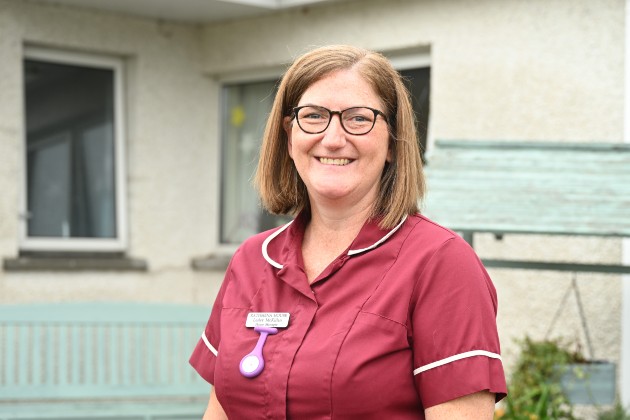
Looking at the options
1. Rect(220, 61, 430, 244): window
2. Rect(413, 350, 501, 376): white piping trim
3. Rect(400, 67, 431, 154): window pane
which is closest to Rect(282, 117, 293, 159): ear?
Rect(413, 350, 501, 376): white piping trim

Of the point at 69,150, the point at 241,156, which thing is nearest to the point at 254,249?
the point at 69,150

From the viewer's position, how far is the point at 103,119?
7621 millimetres

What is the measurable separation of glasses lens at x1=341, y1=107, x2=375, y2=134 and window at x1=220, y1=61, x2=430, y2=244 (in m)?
5.47

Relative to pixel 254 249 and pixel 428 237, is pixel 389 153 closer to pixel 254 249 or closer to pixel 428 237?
pixel 428 237

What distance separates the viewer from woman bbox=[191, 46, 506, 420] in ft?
6.66

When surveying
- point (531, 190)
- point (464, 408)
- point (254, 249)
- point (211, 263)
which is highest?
point (531, 190)

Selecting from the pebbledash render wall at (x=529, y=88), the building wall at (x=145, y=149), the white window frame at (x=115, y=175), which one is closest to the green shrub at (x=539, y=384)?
the pebbledash render wall at (x=529, y=88)

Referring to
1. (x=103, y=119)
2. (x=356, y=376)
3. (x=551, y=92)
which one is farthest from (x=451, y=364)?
(x=103, y=119)

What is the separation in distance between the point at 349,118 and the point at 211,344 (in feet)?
2.09

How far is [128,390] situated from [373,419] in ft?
13.4

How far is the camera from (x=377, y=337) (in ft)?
6.75

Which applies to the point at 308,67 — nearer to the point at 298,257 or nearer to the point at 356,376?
the point at 298,257

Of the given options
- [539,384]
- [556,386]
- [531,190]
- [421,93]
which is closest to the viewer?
[531,190]

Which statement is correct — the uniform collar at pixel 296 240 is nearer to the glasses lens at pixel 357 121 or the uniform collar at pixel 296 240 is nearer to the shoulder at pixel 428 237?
the shoulder at pixel 428 237
